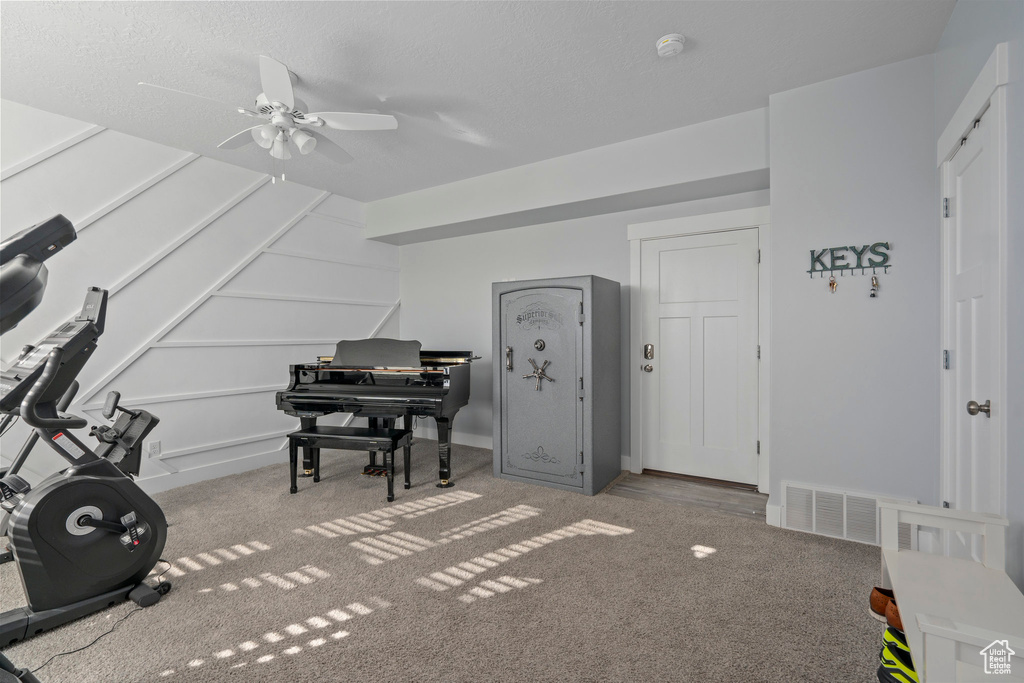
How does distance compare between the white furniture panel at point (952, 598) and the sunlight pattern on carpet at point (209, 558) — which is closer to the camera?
the white furniture panel at point (952, 598)

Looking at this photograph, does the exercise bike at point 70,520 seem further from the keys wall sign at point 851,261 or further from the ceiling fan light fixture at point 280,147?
the keys wall sign at point 851,261

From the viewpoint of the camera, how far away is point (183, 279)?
147 inches

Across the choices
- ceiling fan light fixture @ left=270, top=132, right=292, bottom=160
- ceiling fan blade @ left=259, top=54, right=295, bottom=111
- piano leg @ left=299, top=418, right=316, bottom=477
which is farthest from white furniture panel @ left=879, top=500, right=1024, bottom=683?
piano leg @ left=299, top=418, right=316, bottom=477

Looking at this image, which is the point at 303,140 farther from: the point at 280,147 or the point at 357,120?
the point at 357,120

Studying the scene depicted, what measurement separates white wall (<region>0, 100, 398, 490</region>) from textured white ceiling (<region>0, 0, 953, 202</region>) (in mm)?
350

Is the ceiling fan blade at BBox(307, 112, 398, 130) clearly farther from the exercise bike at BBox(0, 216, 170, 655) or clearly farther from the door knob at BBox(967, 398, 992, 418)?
the door knob at BBox(967, 398, 992, 418)

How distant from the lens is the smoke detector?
7.55ft

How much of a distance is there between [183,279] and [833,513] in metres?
4.68

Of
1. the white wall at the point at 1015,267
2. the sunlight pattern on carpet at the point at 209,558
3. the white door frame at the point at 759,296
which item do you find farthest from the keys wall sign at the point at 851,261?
the sunlight pattern on carpet at the point at 209,558

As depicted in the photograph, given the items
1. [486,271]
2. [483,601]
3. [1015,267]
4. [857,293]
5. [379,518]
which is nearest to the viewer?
[1015,267]

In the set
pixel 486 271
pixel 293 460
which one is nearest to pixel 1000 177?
pixel 486 271

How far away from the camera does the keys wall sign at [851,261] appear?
8.43ft

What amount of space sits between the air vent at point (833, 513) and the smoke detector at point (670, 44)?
244cm

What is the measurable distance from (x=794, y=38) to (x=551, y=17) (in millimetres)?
1203
